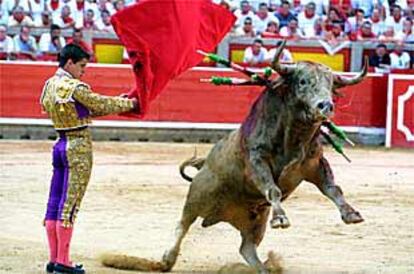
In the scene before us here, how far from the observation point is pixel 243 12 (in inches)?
639

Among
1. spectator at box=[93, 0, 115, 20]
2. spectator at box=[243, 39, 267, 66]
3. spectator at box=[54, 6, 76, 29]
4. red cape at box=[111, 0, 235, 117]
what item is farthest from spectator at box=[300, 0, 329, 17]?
red cape at box=[111, 0, 235, 117]

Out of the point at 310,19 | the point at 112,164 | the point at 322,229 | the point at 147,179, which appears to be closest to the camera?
the point at 322,229

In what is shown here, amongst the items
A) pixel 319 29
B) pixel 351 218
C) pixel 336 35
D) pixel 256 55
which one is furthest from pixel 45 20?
pixel 351 218

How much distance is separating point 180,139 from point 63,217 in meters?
9.17

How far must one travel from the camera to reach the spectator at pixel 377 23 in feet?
53.6

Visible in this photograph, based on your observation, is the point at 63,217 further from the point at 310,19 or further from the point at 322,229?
the point at 310,19

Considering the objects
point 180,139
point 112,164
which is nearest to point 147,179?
point 112,164

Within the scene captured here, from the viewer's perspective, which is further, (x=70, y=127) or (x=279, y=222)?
(x=70, y=127)

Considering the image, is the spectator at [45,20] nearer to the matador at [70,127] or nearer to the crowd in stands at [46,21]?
the crowd in stands at [46,21]

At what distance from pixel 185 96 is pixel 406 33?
3287 mm

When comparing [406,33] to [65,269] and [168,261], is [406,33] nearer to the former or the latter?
[168,261]

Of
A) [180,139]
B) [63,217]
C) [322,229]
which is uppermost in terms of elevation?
[63,217]

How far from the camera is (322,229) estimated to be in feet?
27.8

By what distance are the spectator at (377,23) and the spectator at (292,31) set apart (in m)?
1.12
